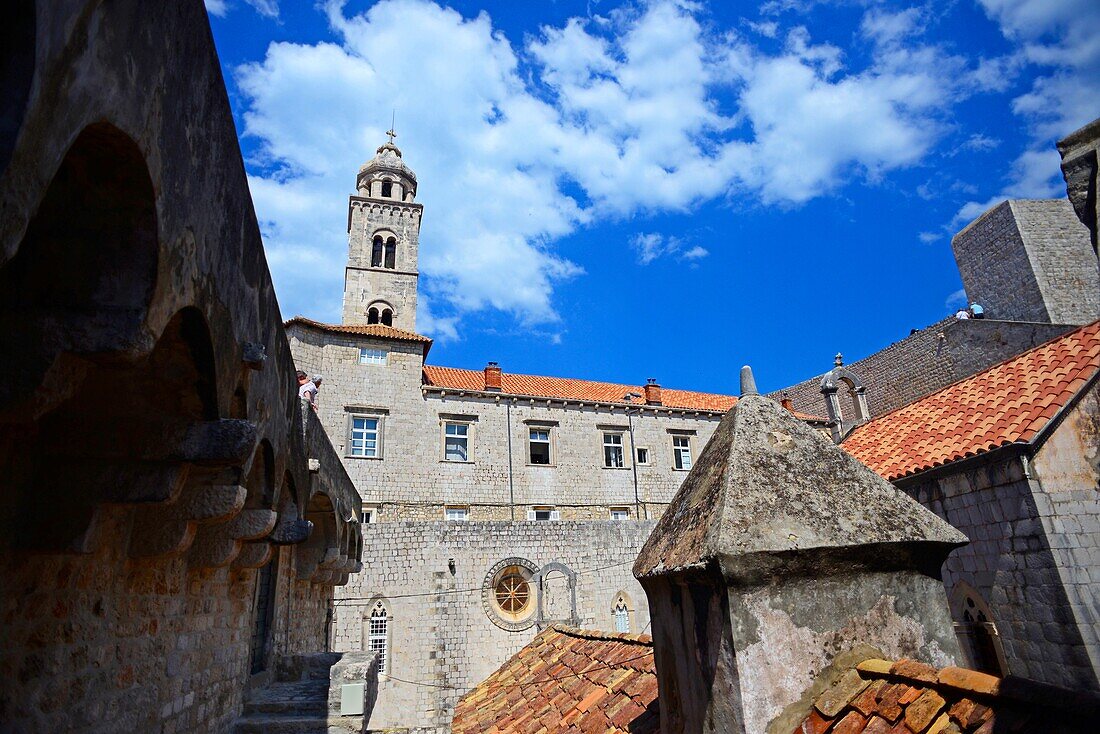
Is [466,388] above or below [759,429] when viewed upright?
above

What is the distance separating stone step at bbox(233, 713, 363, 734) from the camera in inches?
258

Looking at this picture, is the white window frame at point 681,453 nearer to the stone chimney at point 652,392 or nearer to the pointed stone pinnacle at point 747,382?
the stone chimney at point 652,392

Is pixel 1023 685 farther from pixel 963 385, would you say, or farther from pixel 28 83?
pixel 963 385

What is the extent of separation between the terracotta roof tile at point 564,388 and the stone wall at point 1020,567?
66.1 ft

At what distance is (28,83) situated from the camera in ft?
5.48

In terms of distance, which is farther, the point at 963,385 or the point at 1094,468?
the point at 963,385

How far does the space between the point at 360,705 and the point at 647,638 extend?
3.43 metres

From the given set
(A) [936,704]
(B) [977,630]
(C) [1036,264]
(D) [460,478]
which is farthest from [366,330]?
(C) [1036,264]

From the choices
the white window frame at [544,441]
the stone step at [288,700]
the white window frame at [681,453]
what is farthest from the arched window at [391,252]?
the stone step at [288,700]

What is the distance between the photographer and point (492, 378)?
28.3m

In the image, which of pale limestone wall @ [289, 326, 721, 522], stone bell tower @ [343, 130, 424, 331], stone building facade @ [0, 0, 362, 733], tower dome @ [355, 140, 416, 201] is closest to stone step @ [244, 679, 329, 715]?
stone building facade @ [0, 0, 362, 733]

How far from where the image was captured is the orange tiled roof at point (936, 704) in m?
1.63

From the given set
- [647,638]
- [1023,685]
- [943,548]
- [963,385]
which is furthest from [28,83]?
[963,385]

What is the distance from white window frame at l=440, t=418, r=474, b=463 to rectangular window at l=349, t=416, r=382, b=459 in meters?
2.66
